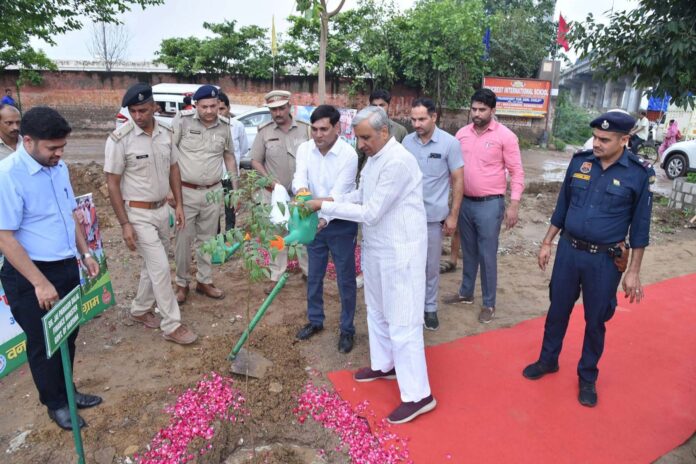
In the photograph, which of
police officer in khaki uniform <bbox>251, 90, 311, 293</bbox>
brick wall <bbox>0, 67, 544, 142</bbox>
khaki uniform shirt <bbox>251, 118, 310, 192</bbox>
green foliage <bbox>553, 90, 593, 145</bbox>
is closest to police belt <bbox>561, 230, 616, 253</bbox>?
police officer in khaki uniform <bbox>251, 90, 311, 293</bbox>

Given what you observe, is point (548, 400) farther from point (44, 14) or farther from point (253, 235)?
point (44, 14)

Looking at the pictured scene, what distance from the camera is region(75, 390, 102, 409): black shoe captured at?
289 centimetres

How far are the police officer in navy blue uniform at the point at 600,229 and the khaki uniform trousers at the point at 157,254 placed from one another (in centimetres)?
273

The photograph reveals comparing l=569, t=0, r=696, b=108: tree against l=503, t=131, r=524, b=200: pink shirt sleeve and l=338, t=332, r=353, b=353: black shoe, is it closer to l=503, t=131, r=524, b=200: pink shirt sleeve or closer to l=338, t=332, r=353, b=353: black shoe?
l=503, t=131, r=524, b=200: pink shirt sleeve

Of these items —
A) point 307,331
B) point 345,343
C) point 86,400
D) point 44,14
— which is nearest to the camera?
point 86,400

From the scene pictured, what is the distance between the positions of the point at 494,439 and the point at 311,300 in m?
1.68

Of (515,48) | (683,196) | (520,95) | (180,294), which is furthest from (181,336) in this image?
(515,48)

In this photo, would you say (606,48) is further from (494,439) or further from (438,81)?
(438,81)

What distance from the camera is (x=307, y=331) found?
12.5ft

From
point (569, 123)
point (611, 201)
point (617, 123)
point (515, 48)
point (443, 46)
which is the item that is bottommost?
point (569, 123)

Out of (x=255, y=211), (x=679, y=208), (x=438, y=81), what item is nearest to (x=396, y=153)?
(x=255, y=211)

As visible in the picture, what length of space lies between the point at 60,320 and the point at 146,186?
66.0 inches

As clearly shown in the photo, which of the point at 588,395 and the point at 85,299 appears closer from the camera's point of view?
the point at 588,395

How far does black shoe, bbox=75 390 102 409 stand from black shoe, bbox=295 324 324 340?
4.68 feet
